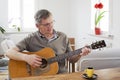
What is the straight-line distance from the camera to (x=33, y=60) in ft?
6.56

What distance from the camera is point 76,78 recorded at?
5.62ft

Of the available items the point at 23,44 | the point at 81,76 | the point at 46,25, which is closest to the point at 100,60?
the point at 81,76

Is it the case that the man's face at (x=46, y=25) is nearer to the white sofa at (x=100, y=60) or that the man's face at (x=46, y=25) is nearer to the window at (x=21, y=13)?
the white sofa at (x=100, y=60)

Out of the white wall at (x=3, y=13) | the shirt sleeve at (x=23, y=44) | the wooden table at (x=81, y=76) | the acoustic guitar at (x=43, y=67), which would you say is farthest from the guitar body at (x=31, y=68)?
the white wall at (x=3, y=13)

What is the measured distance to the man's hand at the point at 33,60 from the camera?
2002mm

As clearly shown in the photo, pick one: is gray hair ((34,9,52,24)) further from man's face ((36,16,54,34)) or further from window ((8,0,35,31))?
window ((8,0,35,31))

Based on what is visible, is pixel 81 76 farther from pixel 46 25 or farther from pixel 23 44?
pixel 23 44

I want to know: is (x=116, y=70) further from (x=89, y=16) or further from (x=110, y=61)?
(x=89, y=16)

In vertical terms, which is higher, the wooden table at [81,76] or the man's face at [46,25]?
the man's face at [46,25]

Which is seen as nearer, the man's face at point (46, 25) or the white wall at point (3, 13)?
the man's face at point (46, 25)

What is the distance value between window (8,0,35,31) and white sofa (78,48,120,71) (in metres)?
3.95

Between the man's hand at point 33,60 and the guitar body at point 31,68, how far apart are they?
75 millimetres

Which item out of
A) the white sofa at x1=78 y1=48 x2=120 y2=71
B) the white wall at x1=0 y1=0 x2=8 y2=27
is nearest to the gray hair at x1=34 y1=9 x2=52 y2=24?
the white sofa at x1=78 y1=48 x2=120 y2=71

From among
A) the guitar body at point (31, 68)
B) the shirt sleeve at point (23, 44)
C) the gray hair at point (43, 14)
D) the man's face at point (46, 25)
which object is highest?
the gray hair at point (43, 14)
